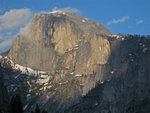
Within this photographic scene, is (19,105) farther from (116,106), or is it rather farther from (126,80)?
(126,80)

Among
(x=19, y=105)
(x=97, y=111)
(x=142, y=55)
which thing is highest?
(x=142, y=55)

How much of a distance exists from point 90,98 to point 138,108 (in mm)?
53922

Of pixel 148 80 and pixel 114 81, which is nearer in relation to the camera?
pixel 148 80

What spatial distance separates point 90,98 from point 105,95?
1220cm

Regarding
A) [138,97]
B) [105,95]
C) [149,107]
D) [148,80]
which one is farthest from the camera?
[105,95]

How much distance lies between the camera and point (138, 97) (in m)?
165

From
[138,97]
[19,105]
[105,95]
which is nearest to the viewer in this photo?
[19,105]

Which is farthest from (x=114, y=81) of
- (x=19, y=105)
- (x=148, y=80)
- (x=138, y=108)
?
(x=19, y=105)

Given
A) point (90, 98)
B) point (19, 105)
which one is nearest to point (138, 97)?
point (90, 98)

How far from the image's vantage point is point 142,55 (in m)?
198

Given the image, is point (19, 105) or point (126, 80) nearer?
point (19, 105)

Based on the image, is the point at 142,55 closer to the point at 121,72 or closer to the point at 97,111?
the point at 121,72

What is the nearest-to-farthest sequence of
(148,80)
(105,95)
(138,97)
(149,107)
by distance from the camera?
(149,107) → (138,97) → (148,80) → (105,95)

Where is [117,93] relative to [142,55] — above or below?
below
